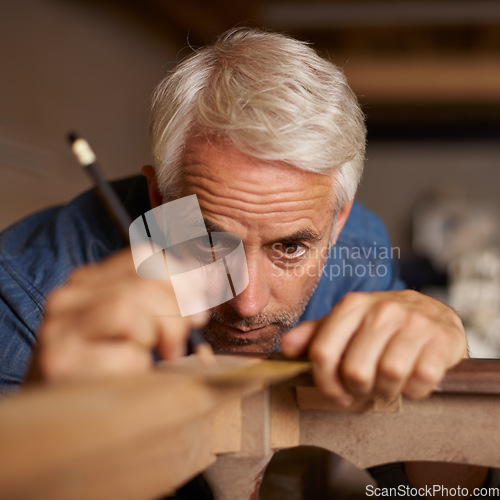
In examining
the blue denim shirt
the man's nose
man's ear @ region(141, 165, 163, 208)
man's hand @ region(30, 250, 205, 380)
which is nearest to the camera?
man's hand @ region(30, 250, 205, 380)

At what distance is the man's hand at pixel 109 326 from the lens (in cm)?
53

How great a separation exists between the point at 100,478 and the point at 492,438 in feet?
1.53

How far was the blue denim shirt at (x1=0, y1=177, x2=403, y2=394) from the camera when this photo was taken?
1268 millimetres

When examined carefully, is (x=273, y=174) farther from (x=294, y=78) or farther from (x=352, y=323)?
(x=352, y=323)

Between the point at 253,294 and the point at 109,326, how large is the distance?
2.11 feet

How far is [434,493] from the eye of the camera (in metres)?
0.83

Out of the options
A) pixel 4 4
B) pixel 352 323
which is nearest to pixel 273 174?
pixel 352 323

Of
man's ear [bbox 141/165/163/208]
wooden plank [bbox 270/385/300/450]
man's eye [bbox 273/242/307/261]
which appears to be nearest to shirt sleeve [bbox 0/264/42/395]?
man's ear [bbox 141/165/163/208]

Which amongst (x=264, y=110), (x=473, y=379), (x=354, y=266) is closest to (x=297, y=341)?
(x=473, y=379)

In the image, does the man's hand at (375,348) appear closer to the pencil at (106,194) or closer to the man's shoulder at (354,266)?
the pencil at (106,194)

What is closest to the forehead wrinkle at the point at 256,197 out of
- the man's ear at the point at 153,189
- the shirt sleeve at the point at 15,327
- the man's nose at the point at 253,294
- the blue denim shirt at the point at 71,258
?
the man's nose at the point at 253,294

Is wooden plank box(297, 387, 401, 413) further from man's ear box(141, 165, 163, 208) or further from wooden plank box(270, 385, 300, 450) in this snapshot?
man's ear box(141, 165, 163, 208)

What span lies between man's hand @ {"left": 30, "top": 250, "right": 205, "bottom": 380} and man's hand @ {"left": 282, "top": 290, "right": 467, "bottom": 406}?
0.16 m

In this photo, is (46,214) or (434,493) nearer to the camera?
(434,493)
